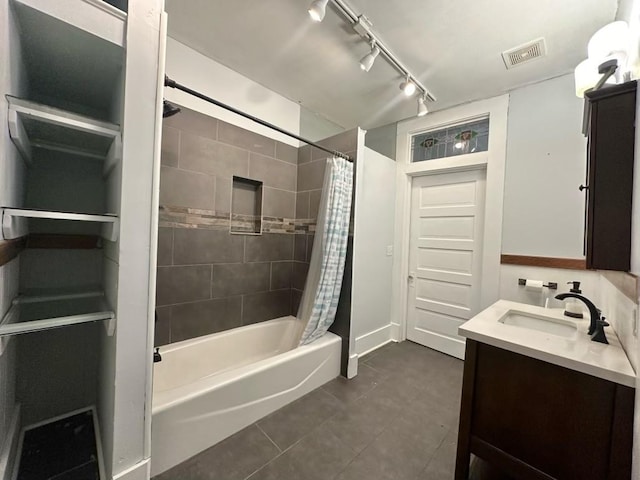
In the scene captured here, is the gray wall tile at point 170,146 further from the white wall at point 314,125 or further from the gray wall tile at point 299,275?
the gray wall tile at point 299,275

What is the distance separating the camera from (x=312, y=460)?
4.43 ft

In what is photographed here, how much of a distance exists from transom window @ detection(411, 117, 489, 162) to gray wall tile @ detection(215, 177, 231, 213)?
2164mm

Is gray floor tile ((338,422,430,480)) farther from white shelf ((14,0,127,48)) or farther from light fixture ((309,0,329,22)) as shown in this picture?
light fixture ((309,0,329,22))

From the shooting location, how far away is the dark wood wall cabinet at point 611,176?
924 mm

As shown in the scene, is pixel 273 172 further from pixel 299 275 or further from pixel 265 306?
pixel 265 306

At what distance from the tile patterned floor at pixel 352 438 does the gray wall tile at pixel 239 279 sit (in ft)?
3.43

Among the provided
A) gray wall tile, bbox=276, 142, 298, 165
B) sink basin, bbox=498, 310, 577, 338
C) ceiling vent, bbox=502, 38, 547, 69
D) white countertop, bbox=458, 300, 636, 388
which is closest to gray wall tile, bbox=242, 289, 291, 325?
gray wall tile, bbox=276, 142, 298, 165

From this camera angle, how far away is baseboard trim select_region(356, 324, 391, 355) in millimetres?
2594

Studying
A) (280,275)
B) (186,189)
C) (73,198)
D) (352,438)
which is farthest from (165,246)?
(352,438)

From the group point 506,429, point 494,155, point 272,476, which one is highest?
point 494,155

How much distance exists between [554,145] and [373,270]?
1892 millimetres

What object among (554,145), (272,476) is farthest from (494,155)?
(272,476)

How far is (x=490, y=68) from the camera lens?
6.67ft

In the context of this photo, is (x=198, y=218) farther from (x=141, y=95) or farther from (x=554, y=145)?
(x=554, y=145)
